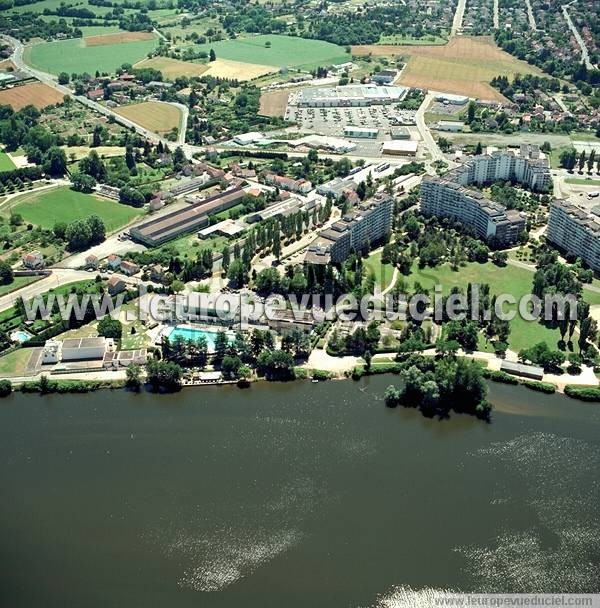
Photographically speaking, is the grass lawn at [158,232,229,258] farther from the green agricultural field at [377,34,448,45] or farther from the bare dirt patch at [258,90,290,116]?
the green agricultural field at [377,34,448,45]

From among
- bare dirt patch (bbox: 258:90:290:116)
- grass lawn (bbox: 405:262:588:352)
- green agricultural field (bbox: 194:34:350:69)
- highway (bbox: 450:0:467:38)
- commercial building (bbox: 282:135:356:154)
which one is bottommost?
grass lawn (bbox: 405:262:588:352)

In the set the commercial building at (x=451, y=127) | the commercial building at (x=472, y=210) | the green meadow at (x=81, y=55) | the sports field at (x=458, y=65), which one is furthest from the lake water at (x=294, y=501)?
the green meadow at (x=81, y=55)

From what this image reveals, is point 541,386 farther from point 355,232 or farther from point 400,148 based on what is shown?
point 400,148

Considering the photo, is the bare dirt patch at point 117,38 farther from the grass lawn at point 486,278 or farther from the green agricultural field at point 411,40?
the grass lawn at point 486,278

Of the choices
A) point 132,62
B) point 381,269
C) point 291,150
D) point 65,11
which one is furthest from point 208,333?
point 65,11

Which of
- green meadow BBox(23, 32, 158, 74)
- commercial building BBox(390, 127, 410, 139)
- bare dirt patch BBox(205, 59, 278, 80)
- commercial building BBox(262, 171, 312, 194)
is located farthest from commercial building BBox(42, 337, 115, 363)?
green meadow BBox(23, 32, 158, 74)

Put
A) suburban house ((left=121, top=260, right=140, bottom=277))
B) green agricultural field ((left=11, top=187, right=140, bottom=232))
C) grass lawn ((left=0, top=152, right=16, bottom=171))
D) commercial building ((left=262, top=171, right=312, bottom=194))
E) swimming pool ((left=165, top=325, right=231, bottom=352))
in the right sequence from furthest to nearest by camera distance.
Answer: grass lawn ((left=0, top=152, right=16, bottom=171)) → commercial building ((left=262, top=171, right=312, bottom=194)) → green agricultural field ((left=11, top=187, right=140, bottom=232)) → suburban house ((left=121, top=260, right=140, bottom=277)) → swimming pool ((left=165, top=325, right=231, bottom=352))

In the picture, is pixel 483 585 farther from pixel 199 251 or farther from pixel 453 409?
pixel 199 251
